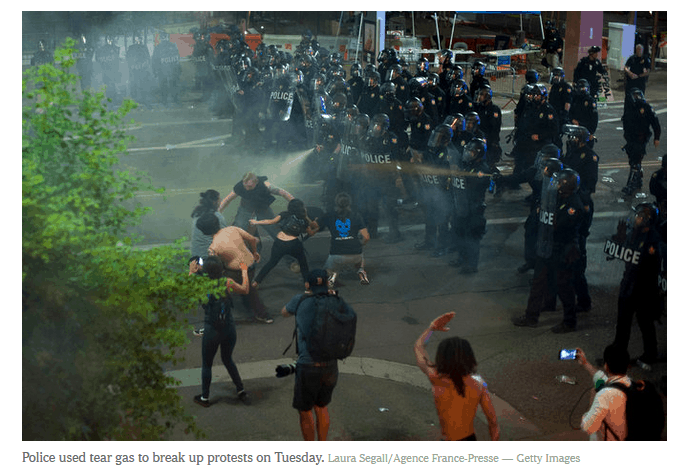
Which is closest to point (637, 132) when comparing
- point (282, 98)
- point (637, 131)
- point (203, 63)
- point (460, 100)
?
point (637, 131)

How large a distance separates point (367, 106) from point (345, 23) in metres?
13.8

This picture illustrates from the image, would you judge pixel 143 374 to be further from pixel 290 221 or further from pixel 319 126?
pixel 319 126

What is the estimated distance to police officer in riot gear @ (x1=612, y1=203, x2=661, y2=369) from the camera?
720cm

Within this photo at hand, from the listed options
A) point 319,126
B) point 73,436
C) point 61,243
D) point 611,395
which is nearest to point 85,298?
point 61,243

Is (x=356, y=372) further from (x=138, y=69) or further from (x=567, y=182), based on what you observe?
(x=138, y=69)

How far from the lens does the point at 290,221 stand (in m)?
8.87

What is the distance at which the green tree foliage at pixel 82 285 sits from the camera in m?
4.54

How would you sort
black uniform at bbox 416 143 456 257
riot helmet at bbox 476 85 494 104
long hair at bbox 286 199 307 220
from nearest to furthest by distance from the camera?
1. long hair at bbox 286 199 307 220
2. black uniform at bbox 416 143 456 257
3. riot helmet at bbox 476 85 494 104

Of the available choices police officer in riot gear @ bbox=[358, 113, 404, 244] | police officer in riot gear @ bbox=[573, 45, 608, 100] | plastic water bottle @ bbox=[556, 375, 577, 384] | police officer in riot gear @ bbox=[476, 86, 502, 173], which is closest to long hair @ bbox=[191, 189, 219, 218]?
police officer in riot gear @ bbox=[358, 113, 404, 244]

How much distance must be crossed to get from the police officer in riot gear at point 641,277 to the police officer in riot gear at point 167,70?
1525cm

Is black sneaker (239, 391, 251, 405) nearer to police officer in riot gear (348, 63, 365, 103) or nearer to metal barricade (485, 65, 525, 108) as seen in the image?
police officer in riot gear (348, 63, 365, 103)

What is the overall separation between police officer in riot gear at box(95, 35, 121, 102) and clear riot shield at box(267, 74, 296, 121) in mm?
6047

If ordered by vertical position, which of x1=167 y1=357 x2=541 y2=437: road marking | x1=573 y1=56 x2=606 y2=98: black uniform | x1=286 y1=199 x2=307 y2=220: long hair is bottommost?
x1=167 y1=357 x2=541 y2=437: road marking
